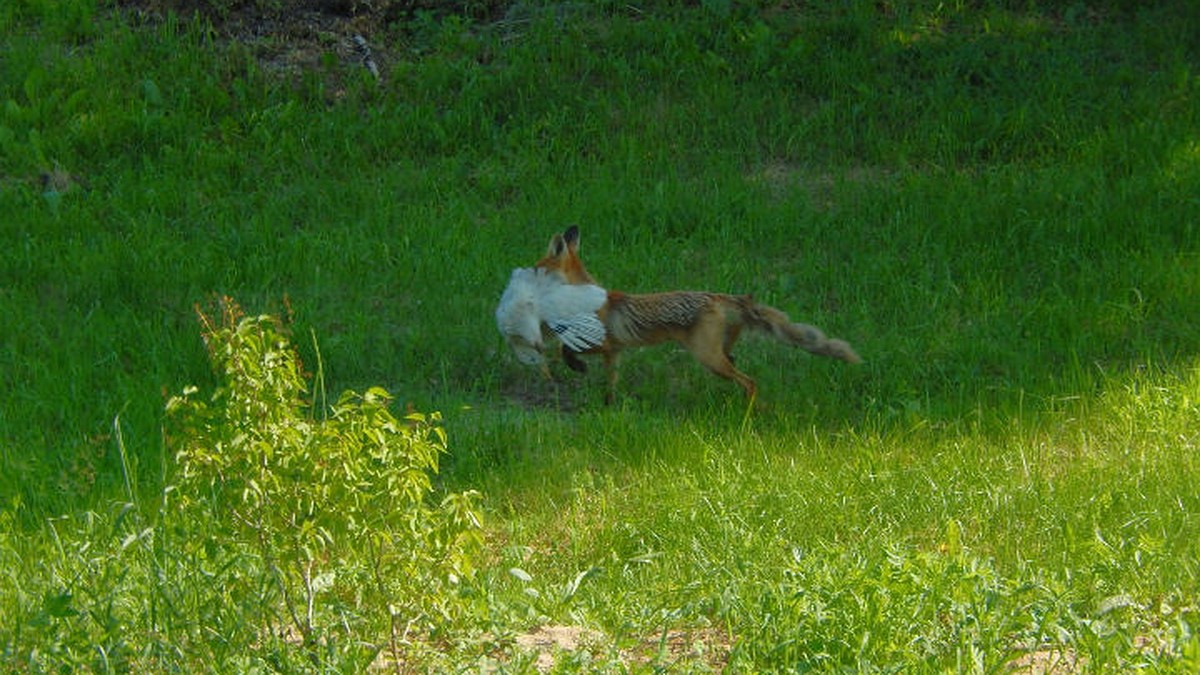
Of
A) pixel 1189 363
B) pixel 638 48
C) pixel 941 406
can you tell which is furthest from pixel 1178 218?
pixel 638 48

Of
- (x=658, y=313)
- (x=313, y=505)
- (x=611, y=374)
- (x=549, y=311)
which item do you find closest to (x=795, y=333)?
(x=658, y=313)

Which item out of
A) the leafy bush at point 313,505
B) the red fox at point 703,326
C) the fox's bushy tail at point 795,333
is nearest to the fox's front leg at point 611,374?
the red fox at point 703,326

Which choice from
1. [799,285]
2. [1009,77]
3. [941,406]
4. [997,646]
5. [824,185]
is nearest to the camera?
[997,646]

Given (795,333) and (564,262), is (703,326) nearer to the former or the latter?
(795,333)

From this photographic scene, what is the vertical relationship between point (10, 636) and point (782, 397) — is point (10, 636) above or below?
above

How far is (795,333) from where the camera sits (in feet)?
24.9

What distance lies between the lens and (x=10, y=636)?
4.85 meters

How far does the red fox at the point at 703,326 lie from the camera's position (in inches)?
299

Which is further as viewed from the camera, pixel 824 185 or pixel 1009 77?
pixel 1009 77

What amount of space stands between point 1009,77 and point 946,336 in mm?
4182

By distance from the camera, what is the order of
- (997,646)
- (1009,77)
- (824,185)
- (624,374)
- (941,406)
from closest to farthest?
(997,646)
(941,406)
(624,374)
(824,185)
(1009,77)

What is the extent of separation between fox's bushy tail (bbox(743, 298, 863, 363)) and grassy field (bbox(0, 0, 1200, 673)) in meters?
0.30

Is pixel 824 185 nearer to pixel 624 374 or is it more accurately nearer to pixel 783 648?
pixel 624 374

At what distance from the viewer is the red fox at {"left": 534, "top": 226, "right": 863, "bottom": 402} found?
761 centimetres
